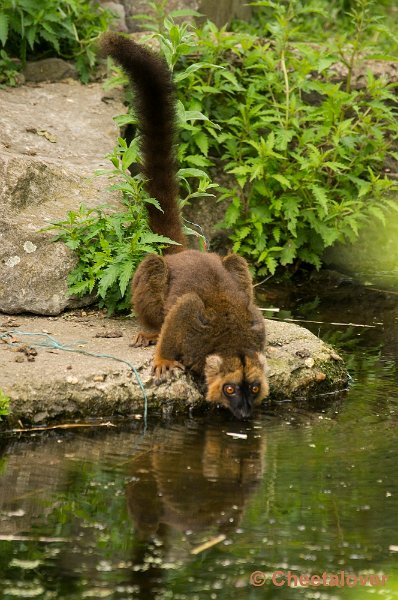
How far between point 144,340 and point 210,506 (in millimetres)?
2223

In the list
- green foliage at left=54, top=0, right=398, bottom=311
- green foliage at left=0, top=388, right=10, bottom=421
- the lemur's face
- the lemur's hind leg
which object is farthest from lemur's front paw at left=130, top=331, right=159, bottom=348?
green foliage at left=54, top=0, right=398, bottom=311

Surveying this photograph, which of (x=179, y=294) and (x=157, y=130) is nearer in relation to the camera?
(x=179, y=294)

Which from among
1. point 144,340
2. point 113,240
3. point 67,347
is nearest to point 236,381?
point 144,340

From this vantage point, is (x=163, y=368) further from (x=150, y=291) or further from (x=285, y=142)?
(x=285, y=142)

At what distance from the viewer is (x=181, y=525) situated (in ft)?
18.6

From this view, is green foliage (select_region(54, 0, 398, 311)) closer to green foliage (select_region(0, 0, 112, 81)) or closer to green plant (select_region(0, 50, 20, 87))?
green foliage (select_region(0, 0, 112, 81))

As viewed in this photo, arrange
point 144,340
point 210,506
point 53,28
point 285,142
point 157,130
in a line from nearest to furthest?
point 210,506 < point 144,340 < point 157,130 < point 285,142 < point 53,28

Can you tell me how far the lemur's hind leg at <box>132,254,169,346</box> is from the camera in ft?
25.5

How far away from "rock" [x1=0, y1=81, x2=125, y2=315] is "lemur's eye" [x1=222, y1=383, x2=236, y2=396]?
184 centimetres

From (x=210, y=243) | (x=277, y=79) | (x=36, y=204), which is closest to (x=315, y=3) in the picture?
(x=277, y=79)

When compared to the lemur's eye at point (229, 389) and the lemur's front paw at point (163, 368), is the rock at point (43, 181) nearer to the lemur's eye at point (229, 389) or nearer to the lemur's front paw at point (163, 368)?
the lemur's front paw at point (163, 368)

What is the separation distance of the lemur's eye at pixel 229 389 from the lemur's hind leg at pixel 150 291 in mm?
818

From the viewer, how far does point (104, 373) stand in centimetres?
732

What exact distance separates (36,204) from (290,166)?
274 centimetres
